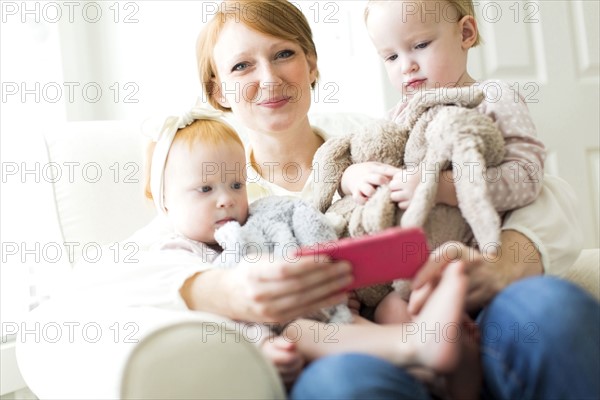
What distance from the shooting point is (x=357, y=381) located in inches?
28.7

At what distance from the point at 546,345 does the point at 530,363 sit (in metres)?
0.03

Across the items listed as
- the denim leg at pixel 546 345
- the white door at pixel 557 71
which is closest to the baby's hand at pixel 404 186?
the denim leg at pixel 546 345

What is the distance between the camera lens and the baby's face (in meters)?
1.11

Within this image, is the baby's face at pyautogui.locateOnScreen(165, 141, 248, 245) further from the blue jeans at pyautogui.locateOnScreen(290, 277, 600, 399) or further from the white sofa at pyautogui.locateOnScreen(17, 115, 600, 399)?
the blue jeans at pyautogui.locateOnScreen(290, 277, 600, 399)

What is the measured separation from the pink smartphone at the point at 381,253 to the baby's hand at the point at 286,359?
0.36 ft

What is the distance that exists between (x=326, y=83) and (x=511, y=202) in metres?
1.41

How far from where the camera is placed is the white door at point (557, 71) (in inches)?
89.4

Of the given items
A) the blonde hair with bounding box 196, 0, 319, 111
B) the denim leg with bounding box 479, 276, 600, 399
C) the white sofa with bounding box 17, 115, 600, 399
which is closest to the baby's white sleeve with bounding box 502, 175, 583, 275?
the white sofa with bounding box 17, 115, 600, 399

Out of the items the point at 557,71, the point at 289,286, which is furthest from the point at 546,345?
the point at 557,71

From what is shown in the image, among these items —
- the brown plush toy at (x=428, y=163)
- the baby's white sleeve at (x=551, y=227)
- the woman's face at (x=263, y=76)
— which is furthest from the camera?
the woman's face at (x=263, y=76)

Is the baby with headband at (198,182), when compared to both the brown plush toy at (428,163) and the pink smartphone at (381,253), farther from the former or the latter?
the pink smartphone at (381,253)

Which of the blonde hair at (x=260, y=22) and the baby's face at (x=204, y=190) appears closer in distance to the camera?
the baby's face at (x=204, y=190)

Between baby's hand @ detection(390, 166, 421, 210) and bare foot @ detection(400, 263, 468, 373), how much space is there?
0.17m

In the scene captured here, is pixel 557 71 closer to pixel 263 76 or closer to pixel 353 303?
pixel 263 76
